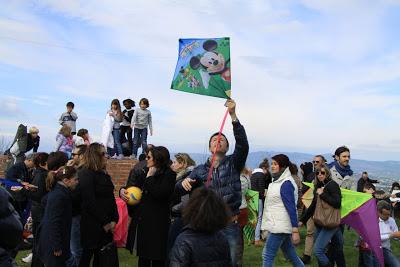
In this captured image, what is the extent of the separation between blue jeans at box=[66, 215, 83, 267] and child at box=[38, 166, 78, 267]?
1.48ft

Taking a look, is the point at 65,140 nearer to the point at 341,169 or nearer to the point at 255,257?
the point at 255,257

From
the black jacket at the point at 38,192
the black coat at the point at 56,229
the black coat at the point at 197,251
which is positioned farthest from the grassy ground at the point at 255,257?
the black coat at the point at 197,251

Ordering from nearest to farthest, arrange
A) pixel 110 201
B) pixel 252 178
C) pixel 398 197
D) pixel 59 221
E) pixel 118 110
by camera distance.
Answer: pixel 59 221 < pixel 110 201 < pixel 252 178 < pixel 118 110 < pixel 398 197

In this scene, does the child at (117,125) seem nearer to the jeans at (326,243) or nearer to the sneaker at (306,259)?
the sneaker at (306,259)

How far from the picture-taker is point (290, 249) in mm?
6512

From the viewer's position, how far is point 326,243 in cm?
706

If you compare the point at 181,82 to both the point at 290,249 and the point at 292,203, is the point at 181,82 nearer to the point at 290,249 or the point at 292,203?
the point at 292,203

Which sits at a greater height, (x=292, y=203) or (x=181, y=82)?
(x=181, y=82)

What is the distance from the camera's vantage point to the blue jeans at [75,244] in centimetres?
584

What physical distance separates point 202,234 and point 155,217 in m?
2.11

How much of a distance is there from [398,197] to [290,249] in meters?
11.2

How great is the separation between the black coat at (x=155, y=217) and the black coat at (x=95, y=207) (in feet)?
1.34

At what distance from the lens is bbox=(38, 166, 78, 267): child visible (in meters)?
5.25

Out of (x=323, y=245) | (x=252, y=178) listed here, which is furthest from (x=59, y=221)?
(x=252, y=178)
